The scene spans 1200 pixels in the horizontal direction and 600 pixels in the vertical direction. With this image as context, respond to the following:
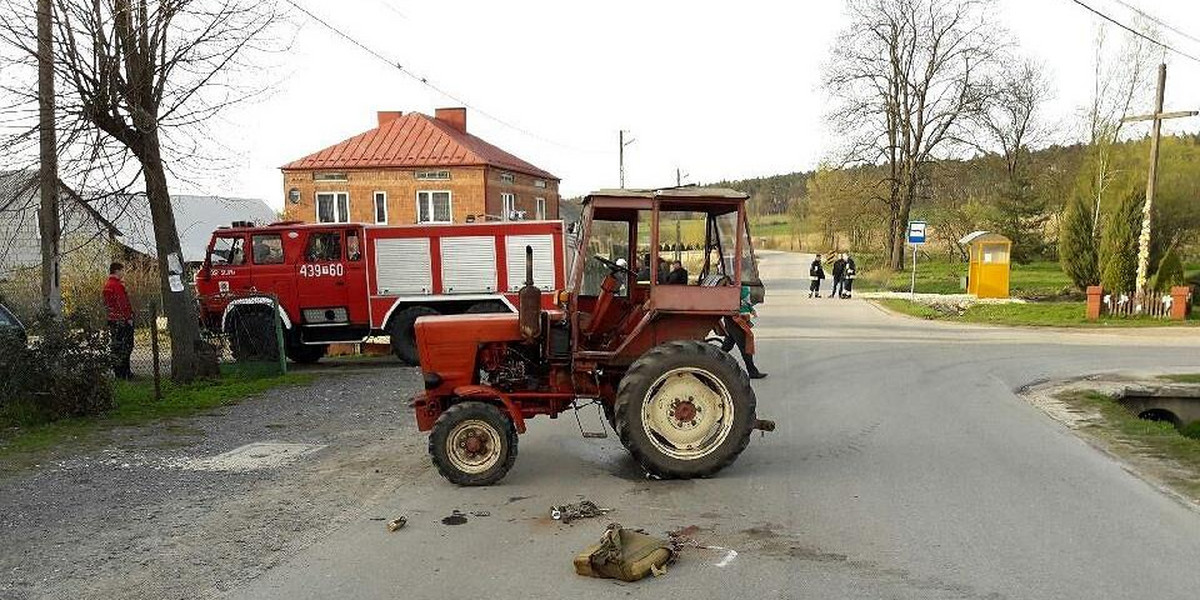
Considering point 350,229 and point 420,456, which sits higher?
point 350,229

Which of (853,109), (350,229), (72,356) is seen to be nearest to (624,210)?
(72,356)

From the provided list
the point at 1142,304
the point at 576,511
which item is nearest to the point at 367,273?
the point at 576,511

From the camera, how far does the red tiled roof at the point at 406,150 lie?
37.8 m

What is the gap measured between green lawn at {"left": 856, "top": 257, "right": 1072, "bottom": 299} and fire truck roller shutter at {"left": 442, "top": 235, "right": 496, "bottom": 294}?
20.0 m

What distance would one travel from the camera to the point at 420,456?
27.1 feet

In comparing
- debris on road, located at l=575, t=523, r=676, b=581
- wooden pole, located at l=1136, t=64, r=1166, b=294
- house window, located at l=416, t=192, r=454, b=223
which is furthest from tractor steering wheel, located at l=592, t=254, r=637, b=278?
house window, located at l=416, t=192, r=454, b=223

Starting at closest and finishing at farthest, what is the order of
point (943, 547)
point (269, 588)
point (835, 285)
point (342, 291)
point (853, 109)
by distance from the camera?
point (269, 588), point (943, 547), point (342, 291), point (835, 285), point (853, 109)

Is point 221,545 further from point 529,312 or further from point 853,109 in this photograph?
point 853,109

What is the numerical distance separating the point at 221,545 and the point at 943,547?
459cm

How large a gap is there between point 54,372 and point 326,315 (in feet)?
19.2

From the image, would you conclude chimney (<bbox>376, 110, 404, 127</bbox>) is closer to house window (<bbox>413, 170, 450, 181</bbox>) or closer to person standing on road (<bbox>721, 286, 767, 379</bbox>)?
house window (<bbox>413, 170, 450, 181</bbox>)

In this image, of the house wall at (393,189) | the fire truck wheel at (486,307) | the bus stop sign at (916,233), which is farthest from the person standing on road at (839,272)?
the fire truck wheel at (486,307)

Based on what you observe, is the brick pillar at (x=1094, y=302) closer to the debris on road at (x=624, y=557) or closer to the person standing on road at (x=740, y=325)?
the person standing on road at (x=740, y=325)

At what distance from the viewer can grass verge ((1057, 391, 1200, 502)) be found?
741cm
